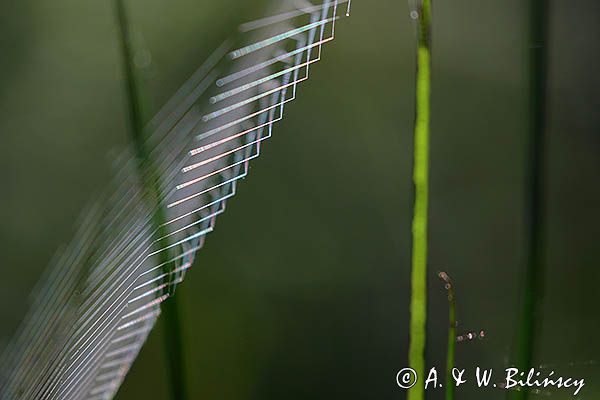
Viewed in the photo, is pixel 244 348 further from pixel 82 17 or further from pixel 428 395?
pixel 82 17

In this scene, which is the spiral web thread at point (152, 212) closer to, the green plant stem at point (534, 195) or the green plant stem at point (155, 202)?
the green plant stem at point (155, 202)

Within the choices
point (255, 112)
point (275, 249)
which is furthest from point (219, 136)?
point (275, 249)

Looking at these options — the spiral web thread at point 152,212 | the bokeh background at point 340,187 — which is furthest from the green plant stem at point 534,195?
the spiral web thread at point 152,212

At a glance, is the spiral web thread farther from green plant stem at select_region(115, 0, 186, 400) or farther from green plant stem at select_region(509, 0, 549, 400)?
green plant stem at select_region(509, 0, 549, 400)

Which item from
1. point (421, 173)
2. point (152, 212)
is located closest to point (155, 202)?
point (152, 212)

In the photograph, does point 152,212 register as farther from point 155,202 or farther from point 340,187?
point 340,187

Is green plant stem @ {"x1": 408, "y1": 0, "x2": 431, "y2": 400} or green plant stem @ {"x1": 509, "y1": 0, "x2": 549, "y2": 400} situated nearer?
green plant stem @ {"x1": 408, "y1": 0, "x2": 431, "y2": 400}

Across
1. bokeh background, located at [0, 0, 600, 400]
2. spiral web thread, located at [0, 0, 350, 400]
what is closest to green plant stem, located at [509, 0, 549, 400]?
bokeh background, located at [0, 0, 600, 400]
